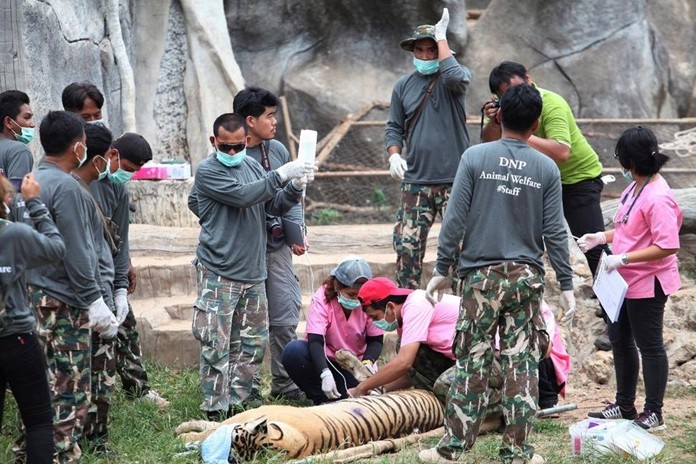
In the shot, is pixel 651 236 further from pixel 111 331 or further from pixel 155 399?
pixel 155 399

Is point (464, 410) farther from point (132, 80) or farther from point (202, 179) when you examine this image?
point (132, 80)

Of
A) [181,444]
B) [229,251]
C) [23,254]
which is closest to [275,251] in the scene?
[229,251]

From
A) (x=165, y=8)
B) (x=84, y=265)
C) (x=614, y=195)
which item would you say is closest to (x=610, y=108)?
(x=614, y=195)

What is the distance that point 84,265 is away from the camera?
185 inches

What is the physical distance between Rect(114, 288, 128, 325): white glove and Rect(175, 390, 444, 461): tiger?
66 cm

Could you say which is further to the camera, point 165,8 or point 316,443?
point 165,8

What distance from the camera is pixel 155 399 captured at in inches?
247

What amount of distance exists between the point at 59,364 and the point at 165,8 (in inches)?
252

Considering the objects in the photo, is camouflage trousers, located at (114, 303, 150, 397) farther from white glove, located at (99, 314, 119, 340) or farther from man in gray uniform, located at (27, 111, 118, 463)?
man in gray uniform, located at (27, 111, 118, 463)

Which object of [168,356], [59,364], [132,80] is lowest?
[168,356]

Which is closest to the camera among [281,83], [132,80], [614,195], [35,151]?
[35,151]

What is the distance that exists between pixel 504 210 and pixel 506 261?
0.75 ft

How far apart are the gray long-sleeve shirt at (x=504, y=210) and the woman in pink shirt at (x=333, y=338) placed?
1.22m

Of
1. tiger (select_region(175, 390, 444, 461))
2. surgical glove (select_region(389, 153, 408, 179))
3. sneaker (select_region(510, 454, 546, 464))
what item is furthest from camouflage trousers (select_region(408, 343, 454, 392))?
surgical glove (select_region(389, 153, 408, 179))
